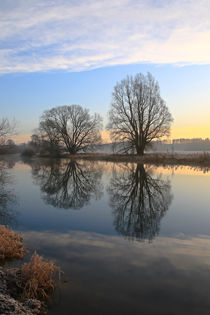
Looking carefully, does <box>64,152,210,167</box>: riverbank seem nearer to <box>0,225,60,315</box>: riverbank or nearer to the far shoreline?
the far shoreline

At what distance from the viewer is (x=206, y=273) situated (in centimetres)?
447

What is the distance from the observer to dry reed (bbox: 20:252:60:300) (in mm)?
3746

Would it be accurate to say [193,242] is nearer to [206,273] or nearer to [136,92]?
[206,273]

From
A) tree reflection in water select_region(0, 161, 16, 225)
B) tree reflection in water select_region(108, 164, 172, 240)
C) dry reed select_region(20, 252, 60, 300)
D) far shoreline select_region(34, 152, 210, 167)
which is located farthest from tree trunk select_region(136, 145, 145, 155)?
dry reed select_region(20, 252, 60, 300)

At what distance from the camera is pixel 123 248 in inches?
218

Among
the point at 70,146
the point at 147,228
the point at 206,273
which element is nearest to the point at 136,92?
the point at 70,146

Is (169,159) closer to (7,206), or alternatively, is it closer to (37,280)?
(7,206)

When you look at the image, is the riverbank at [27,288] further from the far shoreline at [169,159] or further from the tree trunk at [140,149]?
the tree trunk at [140,149]

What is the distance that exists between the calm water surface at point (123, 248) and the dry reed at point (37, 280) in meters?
0.19

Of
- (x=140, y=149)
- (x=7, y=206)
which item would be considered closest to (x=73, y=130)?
(x=140, y=149)

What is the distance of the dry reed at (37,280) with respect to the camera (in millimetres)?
3746

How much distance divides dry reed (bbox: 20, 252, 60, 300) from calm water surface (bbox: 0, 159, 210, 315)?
0.19 meters

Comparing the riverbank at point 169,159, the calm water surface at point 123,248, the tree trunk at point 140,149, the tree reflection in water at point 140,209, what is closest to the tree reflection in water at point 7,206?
the calm water surface at point 123,248

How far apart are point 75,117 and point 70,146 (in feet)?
23.5
